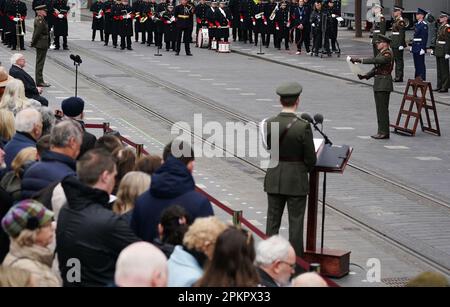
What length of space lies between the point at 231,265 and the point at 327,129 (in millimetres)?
15615

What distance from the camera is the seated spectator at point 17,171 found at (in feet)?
34.3

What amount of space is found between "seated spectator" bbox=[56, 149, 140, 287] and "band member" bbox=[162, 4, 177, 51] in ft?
104

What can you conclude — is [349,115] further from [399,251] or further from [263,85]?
[399,251]

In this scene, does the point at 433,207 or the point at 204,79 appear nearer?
the point at 433,207

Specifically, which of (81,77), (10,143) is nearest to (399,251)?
(10,143)

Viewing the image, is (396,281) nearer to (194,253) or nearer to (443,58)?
(194,253)

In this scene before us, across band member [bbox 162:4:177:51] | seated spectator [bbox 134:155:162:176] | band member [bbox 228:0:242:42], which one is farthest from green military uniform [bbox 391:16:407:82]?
seated spectator [bbox 134:155:162:176]

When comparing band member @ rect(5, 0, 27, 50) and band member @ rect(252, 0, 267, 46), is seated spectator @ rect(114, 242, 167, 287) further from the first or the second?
band member @ rect(252, 0, 267, 46)

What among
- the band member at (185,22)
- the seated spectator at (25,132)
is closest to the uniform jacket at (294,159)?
the seated spectator at (25,132)

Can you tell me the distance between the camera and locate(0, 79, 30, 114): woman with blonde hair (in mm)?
14820

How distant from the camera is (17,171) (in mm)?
10648

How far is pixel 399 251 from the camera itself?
13234 millimetres

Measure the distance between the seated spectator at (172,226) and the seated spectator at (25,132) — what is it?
11.7 feet
